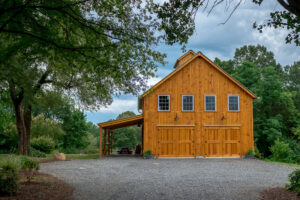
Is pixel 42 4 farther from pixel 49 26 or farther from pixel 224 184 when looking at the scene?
pixel 224 184

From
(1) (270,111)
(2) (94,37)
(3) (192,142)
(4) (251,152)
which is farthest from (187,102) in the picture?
(1) (270,111)

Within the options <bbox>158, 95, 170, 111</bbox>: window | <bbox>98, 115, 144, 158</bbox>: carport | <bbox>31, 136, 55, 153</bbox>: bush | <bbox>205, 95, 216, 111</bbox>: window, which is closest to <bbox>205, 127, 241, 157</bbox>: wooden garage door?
<bbox>205, 95, 216, 111</bbox>: window

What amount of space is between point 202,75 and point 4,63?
16.2 m

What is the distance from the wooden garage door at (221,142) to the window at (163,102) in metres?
3.21

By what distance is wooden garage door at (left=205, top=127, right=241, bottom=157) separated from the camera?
731 inches

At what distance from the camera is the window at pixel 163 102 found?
61.7ft

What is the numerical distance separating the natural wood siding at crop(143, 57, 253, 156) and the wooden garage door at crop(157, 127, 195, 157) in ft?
0.93

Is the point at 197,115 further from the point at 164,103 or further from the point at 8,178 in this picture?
the point at 8,178

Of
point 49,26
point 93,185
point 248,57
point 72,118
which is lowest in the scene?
point 93,185

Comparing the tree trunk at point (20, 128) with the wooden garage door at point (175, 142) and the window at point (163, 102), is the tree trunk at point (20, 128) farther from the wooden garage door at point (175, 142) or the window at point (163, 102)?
the window at point (163, 102)

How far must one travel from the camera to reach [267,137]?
2534cm

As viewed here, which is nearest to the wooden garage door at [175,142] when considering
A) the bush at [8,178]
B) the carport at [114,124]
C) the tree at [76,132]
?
the carport at [114,124]

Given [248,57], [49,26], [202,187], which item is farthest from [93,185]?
[248,57]

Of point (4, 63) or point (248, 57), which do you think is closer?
point (4, 63)
